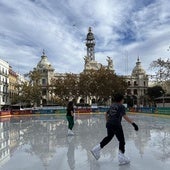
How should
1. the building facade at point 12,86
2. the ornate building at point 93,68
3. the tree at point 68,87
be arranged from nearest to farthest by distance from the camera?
the tree at point 68,87, the building facade at point 12,86, the ornate building at point 93,68

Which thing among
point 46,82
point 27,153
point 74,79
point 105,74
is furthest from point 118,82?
point 27,153

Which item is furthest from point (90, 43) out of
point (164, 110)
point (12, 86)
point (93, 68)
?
point (164, 110)

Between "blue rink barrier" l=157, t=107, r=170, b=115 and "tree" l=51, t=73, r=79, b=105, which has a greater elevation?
"tree" l=51, t=73, r=79, b=105

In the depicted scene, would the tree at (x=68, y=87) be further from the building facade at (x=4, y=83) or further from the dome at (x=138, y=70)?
the dome at (x=138, y=70)

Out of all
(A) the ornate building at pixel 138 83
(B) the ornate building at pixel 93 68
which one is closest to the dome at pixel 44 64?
(B) the ornate building at pixel 93 68

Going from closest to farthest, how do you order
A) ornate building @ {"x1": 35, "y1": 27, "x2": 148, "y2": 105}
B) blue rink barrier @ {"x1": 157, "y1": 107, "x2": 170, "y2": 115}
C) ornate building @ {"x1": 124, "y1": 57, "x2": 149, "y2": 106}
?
1. blue rink barrier @ {"x1": 157, "y1": 107, "x2": 170, "y2": 115}
2. ornate building @ {"x1": 35, "y1": 27, "x2": 148, "y2": 105}
3. ornate building @ {"x1": 124, "y1": 57, "x2": 149, "y2": 106}

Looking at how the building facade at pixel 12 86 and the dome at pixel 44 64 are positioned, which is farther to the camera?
the dome at pixel 44 64

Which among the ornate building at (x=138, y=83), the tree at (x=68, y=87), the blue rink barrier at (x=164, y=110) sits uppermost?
the ornate building at (x=138, y=83)

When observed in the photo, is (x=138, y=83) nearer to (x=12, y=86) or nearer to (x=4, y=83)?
(x=12, y=86)

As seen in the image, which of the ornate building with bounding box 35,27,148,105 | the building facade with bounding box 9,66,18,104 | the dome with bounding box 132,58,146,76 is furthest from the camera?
the dome with bounding box 132,58,146,76

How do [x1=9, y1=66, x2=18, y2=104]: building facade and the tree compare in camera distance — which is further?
[x1=9, y1=66, x2=18, y2=104]: building facade

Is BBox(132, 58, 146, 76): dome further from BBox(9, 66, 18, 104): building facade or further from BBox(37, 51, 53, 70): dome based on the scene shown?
BBox(9, 66, 18, 104): building facade

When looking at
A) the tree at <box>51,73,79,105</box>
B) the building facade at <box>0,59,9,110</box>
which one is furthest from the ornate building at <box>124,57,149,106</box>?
the building facade at <box>0,59,9,110</box>

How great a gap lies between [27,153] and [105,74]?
59958mm
